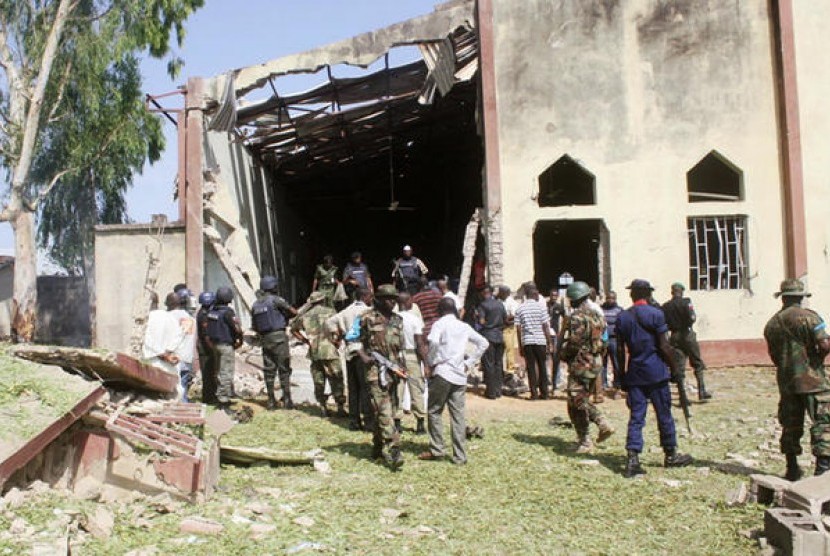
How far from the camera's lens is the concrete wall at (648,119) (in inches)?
544

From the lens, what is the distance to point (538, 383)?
11.7m

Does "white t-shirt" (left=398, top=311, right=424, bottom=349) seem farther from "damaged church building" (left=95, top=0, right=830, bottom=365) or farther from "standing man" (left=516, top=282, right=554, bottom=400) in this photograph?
"damaged church building" (left=95, top=0, right=830, bottom=365)

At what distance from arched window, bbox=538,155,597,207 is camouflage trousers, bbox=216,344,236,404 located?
8155mm

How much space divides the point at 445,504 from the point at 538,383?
5753 mm

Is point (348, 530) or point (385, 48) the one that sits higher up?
point (385, 48)

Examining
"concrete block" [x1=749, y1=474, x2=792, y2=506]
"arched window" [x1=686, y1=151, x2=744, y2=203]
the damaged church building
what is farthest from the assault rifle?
"arched window" [x1=686, y1=151, x2=744, y2=203]

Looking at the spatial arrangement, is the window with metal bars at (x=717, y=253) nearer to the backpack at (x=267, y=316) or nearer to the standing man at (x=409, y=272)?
the standing man at (x=409, y=272)

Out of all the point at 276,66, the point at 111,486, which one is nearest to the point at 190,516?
the point at 111,486

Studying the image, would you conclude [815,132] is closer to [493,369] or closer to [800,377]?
[493,369]

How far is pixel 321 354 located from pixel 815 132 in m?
10.2

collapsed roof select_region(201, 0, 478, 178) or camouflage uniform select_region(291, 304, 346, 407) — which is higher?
collapsed roof select_region(201, 0, 478, 178)

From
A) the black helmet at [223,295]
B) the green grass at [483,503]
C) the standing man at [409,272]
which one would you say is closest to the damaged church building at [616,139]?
the standing man at [409,272]

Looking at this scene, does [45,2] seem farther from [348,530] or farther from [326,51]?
[348,530]

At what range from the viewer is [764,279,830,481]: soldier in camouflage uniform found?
20.7 feet
